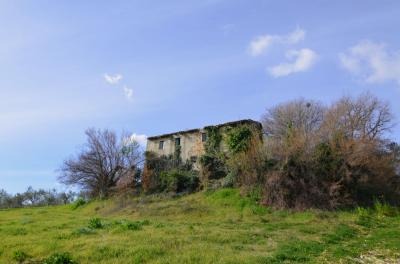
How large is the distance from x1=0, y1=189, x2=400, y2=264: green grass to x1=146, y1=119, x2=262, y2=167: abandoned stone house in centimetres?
1235

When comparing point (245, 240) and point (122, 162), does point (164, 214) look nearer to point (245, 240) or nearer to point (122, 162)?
point (245, 240)

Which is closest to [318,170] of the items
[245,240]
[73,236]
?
[245,240]

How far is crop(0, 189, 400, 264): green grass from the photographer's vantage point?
40.2 feet

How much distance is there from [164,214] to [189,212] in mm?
1693

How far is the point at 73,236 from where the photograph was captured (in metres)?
16.2

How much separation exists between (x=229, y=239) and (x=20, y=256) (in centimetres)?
704

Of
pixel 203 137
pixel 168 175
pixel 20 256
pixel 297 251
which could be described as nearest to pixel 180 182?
pixel 168 175

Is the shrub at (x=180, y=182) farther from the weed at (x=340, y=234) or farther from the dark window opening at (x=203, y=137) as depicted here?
the weed at (x=340, y=234)

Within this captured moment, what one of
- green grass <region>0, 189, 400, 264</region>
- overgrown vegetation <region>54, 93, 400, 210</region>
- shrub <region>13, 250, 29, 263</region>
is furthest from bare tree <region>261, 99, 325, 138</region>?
shrub <region>13, 250, 29, 263</region>

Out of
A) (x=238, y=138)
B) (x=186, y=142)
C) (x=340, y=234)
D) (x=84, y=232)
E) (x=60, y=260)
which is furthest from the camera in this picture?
(x=186, y=142)

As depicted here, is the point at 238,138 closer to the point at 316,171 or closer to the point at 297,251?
the point at 316,171

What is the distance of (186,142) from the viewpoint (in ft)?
130

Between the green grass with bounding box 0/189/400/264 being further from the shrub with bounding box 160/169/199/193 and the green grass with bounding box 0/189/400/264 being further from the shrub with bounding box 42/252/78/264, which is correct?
the shrub with bounding box 160/169/199/193

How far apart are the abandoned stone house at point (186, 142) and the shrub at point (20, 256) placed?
2314cm
